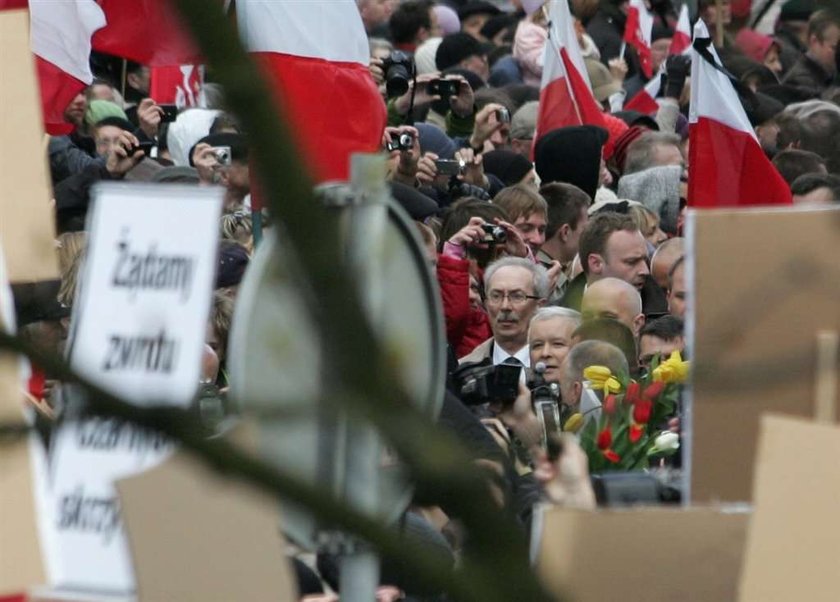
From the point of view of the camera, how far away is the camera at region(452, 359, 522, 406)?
14.6ft

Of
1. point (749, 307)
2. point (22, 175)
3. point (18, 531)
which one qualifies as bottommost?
point (18, 531)

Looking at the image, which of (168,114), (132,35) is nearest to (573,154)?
(168,114)

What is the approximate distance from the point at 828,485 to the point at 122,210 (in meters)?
1.09

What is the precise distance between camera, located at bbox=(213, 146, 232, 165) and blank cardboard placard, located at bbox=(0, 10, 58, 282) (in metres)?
4.53

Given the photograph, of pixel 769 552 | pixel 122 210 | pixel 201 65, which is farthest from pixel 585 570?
pixel 201 65

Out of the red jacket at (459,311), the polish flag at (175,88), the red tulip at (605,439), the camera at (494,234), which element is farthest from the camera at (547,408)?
the polish flag at (175,88)

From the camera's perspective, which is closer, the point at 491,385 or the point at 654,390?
the point at 654,390

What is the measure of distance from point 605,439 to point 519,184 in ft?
13.6

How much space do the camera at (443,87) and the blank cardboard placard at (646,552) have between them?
735 cm

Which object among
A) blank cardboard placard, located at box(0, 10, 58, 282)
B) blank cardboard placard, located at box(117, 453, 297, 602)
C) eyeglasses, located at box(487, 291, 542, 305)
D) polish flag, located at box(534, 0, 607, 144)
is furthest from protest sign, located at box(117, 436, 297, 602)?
polish flag, located at box(534, 0, 607, 144)

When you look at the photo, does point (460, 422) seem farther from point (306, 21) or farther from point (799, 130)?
point (799, 130)

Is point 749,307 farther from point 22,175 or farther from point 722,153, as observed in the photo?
point 722,153

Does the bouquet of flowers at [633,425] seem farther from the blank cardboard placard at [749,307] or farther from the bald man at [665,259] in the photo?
the bald man at [665,259]

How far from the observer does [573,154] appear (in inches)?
342
